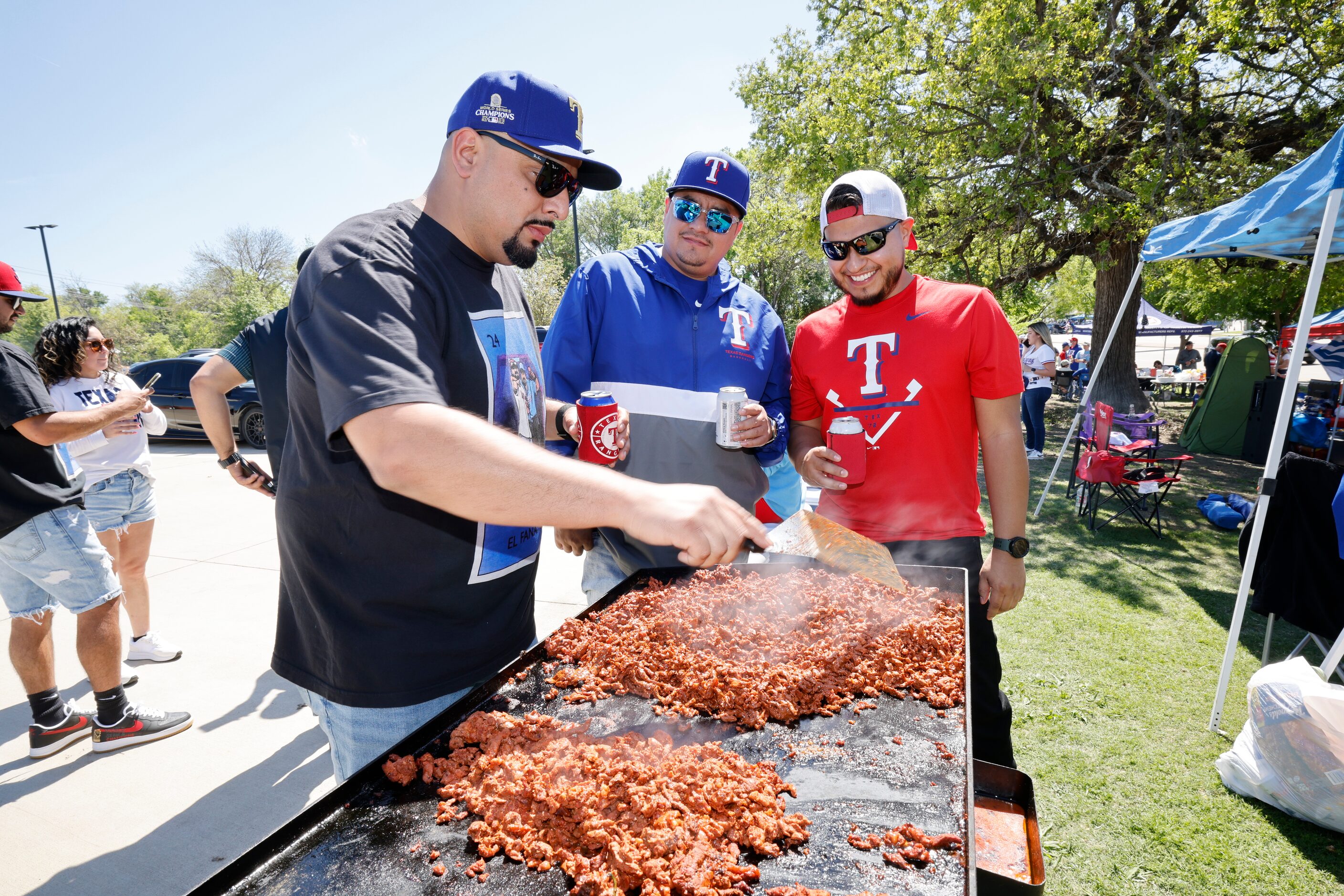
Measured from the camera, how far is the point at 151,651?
4.55 meters

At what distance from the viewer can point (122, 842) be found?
2.98m

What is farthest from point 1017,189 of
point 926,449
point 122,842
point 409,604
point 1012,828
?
point 122,842

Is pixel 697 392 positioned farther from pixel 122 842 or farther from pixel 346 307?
pixel 122 842

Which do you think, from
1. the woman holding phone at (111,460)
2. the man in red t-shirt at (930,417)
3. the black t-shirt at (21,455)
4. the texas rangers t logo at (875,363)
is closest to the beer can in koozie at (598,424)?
the man in red t-shirt at (930,417)

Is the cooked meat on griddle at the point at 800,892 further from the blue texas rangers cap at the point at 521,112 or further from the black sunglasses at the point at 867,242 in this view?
the black sunglasses at the point at 867,242

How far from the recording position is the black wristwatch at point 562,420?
2465mm

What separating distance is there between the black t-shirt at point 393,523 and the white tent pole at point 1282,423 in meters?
3.88

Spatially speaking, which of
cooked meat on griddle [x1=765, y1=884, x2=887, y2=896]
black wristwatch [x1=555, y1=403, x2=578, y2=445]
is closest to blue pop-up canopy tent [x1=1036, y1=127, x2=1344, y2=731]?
cooked meat on griddle [x1=765, y1=884, x2=887, y2=896]

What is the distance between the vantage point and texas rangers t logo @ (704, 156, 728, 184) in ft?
9.70

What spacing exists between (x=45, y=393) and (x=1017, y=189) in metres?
12.4

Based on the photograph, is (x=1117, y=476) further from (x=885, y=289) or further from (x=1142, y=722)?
(x=885, y=289)

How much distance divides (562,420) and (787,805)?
1498mm

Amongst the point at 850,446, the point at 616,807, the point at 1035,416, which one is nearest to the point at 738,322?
the point at 850,446

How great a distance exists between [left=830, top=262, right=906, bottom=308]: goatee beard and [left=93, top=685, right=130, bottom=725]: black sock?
14.1 ft
